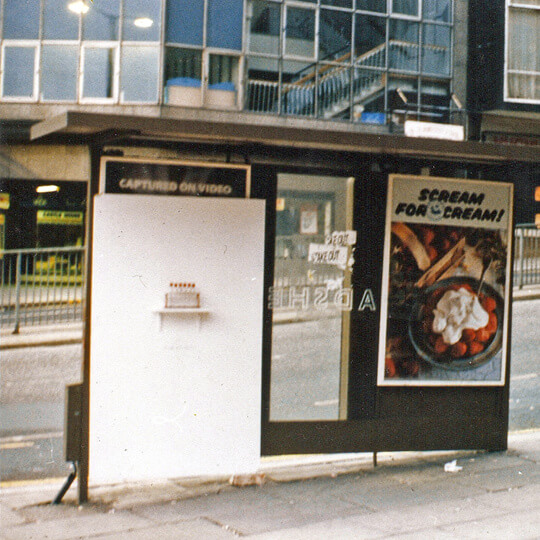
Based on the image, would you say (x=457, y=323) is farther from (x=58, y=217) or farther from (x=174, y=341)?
(x=58, y=217)

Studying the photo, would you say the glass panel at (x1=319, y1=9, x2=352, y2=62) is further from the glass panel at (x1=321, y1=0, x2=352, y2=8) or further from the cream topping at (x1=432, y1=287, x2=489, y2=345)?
the cream topping at (x1=432, y1=287, x2=489, y2=345)

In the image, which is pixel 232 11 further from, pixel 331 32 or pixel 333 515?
pixel 333 515

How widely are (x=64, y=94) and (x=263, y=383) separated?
53.0ft

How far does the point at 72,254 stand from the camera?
49.3ft

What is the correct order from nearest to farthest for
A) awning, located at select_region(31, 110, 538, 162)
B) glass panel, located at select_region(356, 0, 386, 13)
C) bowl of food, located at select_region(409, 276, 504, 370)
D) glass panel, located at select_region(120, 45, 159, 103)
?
awning, located at select_region(31, 110, 538, 162)
bowl of food, located at select_region(409, 276, 504, 370)
glass panel, located at select_region(120, 45, 159, 103)
glass panel, located at select_region(356, 0, 386, 13)

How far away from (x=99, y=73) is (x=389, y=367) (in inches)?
625

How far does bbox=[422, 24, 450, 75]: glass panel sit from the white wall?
63.3ft

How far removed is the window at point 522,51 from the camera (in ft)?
75.9

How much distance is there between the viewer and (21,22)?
20.2 metres

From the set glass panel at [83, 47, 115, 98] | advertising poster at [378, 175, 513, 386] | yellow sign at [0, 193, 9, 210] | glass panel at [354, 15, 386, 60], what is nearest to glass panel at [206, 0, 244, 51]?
glass panel at [83, 47, 115, 98]

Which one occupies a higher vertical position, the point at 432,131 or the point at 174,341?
the point at 432,131

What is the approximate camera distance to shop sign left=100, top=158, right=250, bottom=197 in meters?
5.72

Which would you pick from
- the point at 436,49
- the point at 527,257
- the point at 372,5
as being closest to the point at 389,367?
the point at 527,257

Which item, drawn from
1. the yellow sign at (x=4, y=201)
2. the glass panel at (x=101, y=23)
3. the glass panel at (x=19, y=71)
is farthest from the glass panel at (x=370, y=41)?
the yellow sign at (x=4, y=201)
